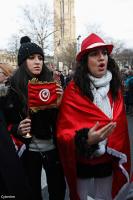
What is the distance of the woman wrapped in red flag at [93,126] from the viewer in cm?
288

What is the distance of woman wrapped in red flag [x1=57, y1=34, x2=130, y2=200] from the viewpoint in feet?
9.45

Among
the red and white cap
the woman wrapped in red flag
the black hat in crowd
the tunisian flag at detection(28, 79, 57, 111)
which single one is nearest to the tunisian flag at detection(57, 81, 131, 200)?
the woman wrapped in red flag

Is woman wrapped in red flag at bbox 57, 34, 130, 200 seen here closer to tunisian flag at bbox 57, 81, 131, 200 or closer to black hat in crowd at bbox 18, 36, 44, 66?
tunisian flag at bbox 57, 81, 131, 200

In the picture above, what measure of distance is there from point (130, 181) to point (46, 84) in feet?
3.15

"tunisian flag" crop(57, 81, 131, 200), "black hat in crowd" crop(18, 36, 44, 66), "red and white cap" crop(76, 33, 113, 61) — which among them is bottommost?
"tunisian flag" crop(57, 81, 131, 200)

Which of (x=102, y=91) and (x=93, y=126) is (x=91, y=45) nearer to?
(x=102, y=91)

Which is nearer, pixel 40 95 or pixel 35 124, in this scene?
pixel 40 95

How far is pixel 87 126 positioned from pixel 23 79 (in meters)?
0.70

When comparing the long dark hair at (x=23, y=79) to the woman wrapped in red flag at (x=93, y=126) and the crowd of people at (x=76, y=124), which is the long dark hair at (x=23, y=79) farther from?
the woman wrapped in red flag at (x=93, y=126)

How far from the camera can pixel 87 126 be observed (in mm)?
2879

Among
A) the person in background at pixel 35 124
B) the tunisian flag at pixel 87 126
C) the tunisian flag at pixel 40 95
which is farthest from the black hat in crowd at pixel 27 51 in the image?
the tunisian flag at pixel 87 126

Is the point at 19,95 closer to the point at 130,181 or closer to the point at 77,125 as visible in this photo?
the point at 77,125

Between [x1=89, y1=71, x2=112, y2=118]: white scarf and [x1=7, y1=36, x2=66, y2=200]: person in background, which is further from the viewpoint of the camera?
[x1=7, y1=36, x2=66, y2=200]: person in background

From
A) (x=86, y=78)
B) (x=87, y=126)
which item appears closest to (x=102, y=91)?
(x=86, y=78)
